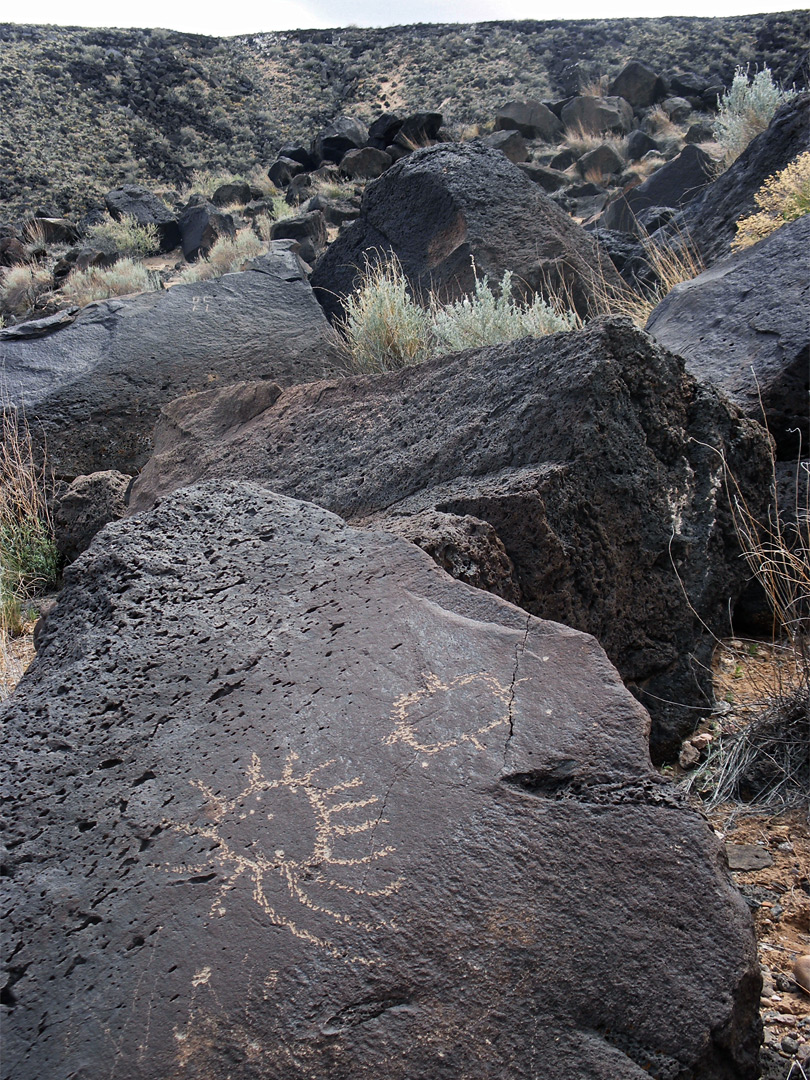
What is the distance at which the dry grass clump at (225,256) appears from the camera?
14.0 m

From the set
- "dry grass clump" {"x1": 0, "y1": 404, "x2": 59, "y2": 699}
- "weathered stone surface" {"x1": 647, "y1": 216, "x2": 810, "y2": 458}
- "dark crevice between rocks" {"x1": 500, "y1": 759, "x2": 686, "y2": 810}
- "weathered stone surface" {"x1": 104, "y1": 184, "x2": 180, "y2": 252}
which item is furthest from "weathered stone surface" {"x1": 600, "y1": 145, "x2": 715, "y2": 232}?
"dark crevice between rocks" {"x1": 500, "y1": 759, "x2": 686, "y2": 810}

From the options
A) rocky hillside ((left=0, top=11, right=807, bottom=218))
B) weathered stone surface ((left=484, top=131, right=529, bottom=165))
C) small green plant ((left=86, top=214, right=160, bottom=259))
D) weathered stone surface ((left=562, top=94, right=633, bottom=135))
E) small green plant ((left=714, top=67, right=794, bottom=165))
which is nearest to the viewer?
small green plant ((left=714, top=67, right=794, bottom=165))

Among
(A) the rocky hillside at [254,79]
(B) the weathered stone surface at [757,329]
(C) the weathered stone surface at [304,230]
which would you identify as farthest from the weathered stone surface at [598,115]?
(B) the weathered stone surface at [757,329]

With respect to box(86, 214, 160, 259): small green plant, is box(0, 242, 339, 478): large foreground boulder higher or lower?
lower

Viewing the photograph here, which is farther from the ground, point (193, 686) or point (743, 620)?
point (193, 686)

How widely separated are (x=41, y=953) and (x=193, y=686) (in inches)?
22.9

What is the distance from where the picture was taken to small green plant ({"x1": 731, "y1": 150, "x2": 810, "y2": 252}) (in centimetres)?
560

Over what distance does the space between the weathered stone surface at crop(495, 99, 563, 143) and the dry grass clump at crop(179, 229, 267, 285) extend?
9.55 meters

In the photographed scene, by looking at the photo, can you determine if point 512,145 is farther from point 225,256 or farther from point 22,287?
point 22,287

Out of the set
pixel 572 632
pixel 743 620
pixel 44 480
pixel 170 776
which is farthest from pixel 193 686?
pixel 44 480

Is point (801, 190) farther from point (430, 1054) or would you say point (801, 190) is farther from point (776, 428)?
point (430, 1054)

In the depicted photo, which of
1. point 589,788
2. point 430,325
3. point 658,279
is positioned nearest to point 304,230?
point 658,279

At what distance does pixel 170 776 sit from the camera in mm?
1598

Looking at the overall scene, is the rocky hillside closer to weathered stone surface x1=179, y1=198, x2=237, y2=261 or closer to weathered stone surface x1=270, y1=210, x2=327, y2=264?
weathered stone surface x1=179, y1=198, x2=237, y2=261
